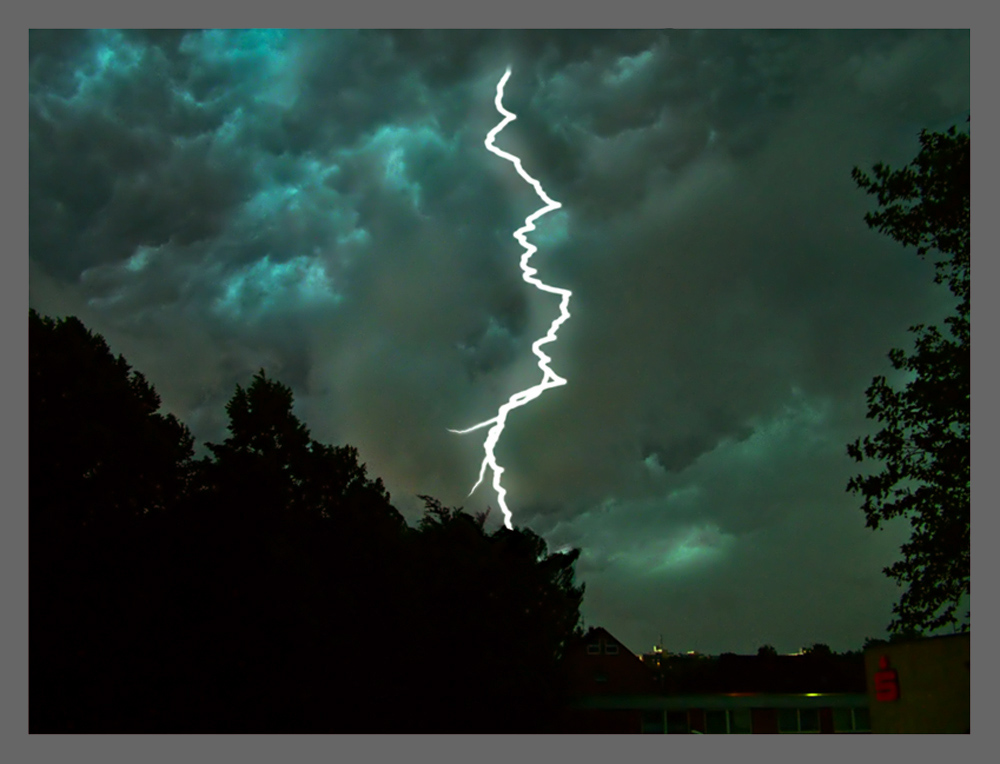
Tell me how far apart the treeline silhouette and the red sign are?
10.4 m

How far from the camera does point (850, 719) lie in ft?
100

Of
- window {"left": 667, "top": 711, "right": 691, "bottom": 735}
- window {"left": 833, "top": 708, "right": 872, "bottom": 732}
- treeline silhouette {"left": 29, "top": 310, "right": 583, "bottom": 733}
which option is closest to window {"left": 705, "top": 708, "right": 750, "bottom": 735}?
window {"left": 667, "top": 711, "right": 691, "bottom": 735}

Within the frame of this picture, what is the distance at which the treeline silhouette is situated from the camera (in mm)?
18109

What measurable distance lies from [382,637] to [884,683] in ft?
38.7

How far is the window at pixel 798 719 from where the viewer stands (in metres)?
30.2

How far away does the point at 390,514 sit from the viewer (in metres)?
24.2

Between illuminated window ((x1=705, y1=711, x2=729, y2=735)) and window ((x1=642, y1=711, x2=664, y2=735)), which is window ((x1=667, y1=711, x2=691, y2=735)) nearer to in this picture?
window ((x1=642, y1=711, x2=664, y2=735))

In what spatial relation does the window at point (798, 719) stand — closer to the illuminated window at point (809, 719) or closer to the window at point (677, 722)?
the illuminated window at point (809, 719)

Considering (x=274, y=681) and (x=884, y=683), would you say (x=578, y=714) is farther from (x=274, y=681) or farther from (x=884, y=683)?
(x=884, y=683)

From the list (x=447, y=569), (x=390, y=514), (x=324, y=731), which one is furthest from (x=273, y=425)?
(x=324, y=731)

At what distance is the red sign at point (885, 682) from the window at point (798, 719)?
59.6 feet

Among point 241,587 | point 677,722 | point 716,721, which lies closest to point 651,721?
point 677,722

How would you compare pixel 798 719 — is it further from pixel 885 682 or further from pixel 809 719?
pixel 885 682

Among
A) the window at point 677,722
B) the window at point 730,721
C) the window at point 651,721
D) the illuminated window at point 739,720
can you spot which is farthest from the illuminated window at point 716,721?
the window at point 651,721
